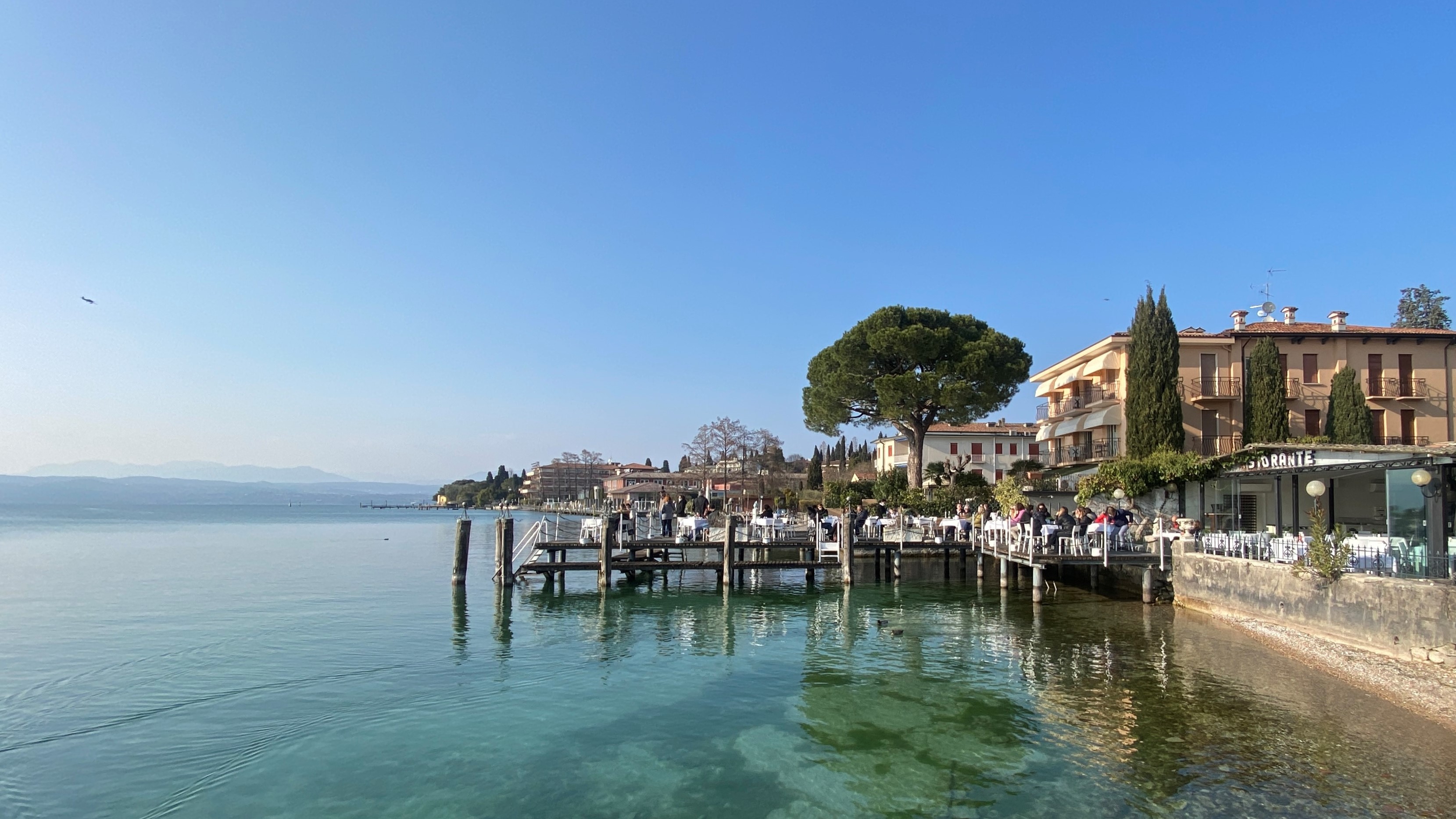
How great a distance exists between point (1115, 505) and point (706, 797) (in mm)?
25302

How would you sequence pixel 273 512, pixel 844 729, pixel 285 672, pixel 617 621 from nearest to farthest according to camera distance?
1. pixel 844 729
2. pixel 285 672
3. pixel 617 621
4. pixel 273 512

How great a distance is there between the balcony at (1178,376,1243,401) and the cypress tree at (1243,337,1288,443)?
974 mm

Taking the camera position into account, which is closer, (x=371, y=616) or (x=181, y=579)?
(x=371, y=616)

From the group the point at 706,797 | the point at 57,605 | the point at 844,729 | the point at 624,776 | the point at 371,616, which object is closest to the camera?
the point at 706,797

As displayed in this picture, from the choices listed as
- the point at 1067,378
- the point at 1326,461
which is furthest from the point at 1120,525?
the point at 1067,378

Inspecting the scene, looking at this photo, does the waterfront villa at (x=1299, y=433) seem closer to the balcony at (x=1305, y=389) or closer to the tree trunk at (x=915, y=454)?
the balcony at (x=1305, y=389)

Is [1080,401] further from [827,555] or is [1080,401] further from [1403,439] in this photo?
[827,555]

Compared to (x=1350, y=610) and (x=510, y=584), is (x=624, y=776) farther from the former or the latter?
(x=510, y=584)

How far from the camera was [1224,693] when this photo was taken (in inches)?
559

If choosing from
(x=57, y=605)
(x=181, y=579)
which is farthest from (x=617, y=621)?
(x=181, y=579)

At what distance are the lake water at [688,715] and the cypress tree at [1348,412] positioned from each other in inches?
670

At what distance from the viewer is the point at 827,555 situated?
32844 millimetres

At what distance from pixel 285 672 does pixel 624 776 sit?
9606mm

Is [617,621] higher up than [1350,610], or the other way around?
[1350,610]
